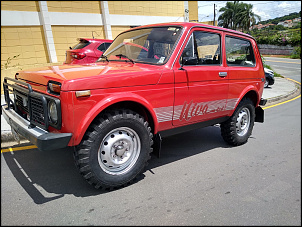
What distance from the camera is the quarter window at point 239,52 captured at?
4363mm

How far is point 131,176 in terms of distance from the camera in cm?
324

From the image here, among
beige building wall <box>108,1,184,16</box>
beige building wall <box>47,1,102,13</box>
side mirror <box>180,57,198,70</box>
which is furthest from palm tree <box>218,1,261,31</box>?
side mirror <box>180,57,198,70</box>

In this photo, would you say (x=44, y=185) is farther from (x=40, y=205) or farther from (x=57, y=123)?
(x=57, y=123)

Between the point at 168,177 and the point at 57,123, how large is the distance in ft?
5.58

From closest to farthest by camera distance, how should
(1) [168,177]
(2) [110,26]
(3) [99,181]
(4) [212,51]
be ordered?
(3) [99,181], (1) [168,177], (4) [212,51], (2) [110,26]

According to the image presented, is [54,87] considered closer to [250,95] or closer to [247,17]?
[250,95]

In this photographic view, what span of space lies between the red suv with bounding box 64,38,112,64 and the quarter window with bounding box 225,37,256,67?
15.9 feet

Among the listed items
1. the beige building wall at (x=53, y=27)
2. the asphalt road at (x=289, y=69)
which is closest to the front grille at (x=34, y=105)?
the beige building wall at (x=53, y=27)

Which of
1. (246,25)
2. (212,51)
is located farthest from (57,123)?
(246,25)

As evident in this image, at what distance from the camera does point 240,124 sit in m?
4.84

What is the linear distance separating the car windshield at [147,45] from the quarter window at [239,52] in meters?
1.18

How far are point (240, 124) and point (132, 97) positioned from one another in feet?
8.85

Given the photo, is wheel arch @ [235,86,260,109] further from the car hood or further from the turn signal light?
the turn signal light

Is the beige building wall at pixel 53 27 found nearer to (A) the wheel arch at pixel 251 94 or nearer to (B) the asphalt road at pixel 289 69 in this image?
(A) the wheel arch at pixel 251 94
